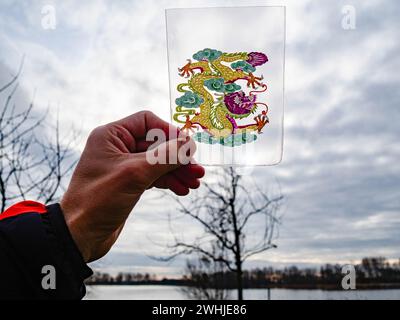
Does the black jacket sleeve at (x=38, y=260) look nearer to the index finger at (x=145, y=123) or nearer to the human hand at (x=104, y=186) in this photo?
the human hand at (x=104, y=186)

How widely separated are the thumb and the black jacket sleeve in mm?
258

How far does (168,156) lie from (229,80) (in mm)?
717

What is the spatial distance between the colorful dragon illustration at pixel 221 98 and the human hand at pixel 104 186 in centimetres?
50

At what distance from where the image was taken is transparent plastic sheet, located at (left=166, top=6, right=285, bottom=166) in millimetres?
1473

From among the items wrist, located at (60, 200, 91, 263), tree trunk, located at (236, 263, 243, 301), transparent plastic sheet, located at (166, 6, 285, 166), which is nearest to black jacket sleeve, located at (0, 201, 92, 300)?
wrist, located at (60, 200, 91, 263)

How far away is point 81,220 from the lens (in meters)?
0.74

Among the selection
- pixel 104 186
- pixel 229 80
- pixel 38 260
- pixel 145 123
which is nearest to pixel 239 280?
pixel 229 80

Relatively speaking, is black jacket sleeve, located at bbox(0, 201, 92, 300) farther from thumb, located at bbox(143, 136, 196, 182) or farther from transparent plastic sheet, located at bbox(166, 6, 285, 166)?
transparent plastic sheet, located at bbox(166, 6, 285, 166)

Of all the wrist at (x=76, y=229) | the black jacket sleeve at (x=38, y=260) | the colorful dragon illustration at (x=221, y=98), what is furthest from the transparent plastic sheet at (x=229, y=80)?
the black jacket sleeve at (x=38, y=260)

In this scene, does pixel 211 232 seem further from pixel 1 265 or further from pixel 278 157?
pixel 1 265

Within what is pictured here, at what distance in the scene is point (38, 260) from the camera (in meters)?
0.57

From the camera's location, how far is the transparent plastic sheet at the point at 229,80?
147 cm

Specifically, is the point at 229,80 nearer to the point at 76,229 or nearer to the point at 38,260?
the point at 76,229

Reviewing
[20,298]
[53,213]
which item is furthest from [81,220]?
[20,298]
